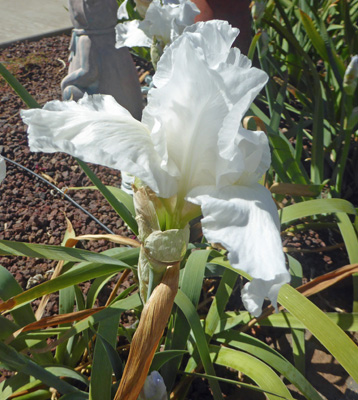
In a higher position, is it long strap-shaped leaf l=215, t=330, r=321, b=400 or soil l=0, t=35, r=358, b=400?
long strap-shaped leaf l=215, t=330, r=321, b=400

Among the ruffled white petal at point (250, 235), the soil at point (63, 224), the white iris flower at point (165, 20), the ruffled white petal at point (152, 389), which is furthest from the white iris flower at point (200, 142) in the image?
the soil at point (63, 224)

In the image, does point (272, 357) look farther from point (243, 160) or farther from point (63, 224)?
point (63, 224)

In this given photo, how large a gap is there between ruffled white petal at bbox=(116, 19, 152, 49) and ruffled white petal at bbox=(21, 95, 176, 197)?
79 centimetres

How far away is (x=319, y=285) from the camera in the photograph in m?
0.95

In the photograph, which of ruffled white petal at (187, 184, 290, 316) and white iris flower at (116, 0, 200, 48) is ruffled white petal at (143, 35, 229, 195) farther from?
white iris flower at (116, 0, 200, 48)

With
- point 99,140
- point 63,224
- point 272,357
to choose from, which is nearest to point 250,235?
point 99,140

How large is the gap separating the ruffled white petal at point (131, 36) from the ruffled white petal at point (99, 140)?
0.79 m

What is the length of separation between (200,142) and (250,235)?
0.54 feet

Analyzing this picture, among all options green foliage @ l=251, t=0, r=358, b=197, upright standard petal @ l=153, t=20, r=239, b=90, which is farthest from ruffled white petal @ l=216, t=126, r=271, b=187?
green foliage @ l=251, t=0, r=358, b=197

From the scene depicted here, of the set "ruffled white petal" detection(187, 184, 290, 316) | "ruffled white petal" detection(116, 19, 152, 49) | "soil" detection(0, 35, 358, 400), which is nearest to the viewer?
"ruffled white petal" detection(187, 184, 290, 316)

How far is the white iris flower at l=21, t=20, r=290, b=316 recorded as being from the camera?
53 centimetres

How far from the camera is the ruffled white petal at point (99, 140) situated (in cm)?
54

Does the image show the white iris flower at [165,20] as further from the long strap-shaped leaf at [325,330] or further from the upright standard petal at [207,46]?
the long strap-shaped leaf at [325,330]

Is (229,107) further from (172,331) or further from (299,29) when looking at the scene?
(299,29)
